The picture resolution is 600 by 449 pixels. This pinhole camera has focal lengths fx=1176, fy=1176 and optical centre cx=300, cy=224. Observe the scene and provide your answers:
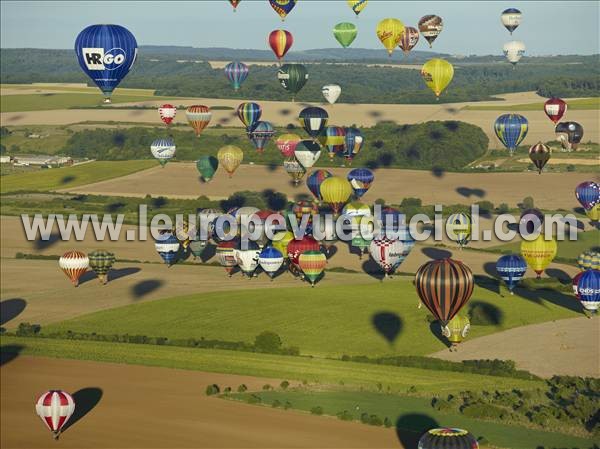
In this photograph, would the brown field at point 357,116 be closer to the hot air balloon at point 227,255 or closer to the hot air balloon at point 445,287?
the hot air balloon at point 227,255

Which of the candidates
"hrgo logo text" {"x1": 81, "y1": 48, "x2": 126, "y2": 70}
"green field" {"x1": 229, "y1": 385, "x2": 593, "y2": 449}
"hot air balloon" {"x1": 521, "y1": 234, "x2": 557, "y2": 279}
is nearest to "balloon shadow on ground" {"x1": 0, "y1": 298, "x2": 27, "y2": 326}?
"hrgo logo text" {"x1": 81, "y1": 48, "x2": 126, "y2": 70}

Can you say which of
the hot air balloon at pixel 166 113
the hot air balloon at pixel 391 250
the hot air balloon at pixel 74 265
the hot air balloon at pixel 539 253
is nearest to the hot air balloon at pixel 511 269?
the hot air balloon at pixel 539 253

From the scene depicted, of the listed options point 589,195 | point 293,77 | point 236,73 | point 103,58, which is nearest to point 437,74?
point 293,77

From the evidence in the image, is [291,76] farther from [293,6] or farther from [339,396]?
[339,396]

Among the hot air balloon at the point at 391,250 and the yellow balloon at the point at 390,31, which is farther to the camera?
the yellow balloon at the point at 390,31

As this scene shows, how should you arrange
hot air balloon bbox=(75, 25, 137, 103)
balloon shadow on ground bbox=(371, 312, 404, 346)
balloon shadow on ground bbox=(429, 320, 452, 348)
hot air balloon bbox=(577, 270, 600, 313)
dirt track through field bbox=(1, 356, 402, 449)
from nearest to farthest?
dirt track through field bbox=(1, 356, 402, 449)
balloon shadow on ground bbox=(429, 320, 452, 348)
balloon shadow on ground bbox=(371, 312, 404, 346)
hot air balloon bbox=(577, 270, 600, 313)
hot air balloon bbox=(75, 25, 137, 103)

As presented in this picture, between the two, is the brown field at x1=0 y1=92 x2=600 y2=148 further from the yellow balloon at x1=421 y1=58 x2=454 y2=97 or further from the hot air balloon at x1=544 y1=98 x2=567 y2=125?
the yellow balloon at x1=421 y1=58 x2=454 y2=97

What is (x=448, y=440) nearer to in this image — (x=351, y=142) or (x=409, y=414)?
(x=409, y=414)

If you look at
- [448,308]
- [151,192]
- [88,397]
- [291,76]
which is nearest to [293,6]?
[291,76]
